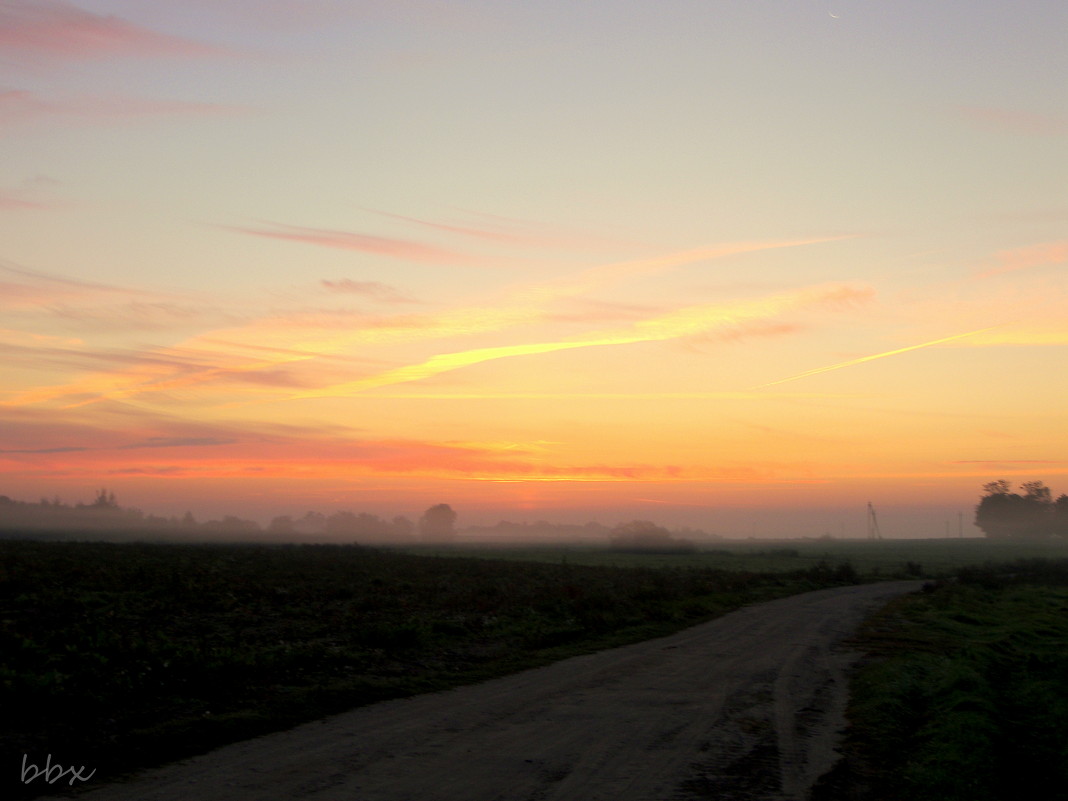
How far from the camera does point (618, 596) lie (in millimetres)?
34188

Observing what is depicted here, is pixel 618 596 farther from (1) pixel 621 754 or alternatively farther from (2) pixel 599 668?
(1) pixel 621 754

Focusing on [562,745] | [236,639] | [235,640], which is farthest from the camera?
[236,639]

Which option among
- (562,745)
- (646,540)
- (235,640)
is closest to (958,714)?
(562,745)

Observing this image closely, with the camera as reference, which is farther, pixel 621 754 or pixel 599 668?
pixel 599 668

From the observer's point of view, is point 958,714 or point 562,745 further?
point 958,714

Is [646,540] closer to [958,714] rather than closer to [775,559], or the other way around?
[775,559]

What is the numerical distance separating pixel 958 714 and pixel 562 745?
7.32m

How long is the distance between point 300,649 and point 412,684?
364 cm

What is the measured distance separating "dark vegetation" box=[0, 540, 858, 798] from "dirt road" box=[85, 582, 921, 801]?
1.05 m

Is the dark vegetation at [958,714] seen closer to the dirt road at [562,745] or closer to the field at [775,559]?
the dirt road at [562,745]

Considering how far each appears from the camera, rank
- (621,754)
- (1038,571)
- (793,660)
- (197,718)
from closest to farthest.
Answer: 1. (621,754)
2. (197,718)
3. (793,660)
4. (1038,571)

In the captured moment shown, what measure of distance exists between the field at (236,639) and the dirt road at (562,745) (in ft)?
3.48

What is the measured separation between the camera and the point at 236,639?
812 inches

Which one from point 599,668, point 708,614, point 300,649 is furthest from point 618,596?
point 300,649
